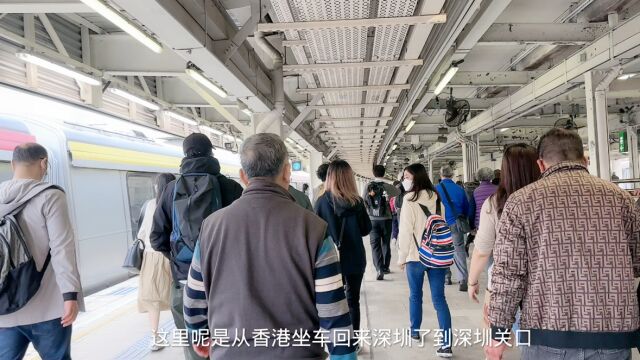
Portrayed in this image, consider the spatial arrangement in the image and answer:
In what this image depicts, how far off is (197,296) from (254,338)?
1.11ft

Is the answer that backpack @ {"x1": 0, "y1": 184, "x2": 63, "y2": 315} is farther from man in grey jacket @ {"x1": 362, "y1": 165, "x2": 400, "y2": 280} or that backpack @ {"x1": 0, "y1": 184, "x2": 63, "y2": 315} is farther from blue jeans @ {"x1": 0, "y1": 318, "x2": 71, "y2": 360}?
man in grey jacket @ {"x1": 362, "y1": 165, "x2": 400, "y2": 280}

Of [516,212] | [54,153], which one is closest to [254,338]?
[516,212]

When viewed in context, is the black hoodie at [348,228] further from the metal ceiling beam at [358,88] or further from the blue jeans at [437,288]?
the metal ceiling beam at [358,88]

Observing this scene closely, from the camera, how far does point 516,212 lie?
70.1 inches

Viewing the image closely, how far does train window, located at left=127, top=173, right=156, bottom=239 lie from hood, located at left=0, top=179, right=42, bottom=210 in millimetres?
4650

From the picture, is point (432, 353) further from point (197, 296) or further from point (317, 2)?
point (317, 2)

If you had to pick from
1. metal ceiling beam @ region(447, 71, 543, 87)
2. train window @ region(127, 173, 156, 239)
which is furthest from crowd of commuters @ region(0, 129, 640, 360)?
metal ceiling beam @ region(447, 71, 543, 87)

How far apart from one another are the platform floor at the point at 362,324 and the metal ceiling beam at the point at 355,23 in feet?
8.92

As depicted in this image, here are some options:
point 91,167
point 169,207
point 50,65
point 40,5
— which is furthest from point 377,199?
point 40,5

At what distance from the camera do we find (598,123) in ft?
18.9

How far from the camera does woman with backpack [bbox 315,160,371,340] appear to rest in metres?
3.41

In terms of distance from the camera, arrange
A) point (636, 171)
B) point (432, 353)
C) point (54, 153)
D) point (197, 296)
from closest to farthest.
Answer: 1. point (197, 296)
2. point (432, 353)
3. point (54, 153)
4. point (636, 171)

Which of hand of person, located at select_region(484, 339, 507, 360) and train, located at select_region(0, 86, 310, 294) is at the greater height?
train, located at select_region(0, 86, 310, 294)

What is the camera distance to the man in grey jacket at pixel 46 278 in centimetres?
232
